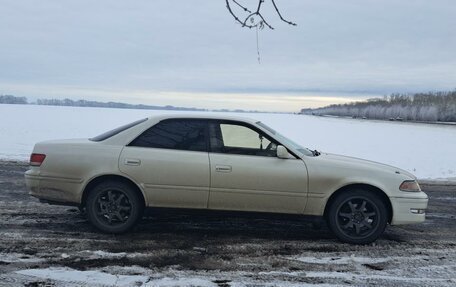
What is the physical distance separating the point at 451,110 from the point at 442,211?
117 metres

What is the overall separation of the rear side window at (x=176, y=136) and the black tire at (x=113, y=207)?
2.05ft

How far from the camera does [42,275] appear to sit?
3.94m

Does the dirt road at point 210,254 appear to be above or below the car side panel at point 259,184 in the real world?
below

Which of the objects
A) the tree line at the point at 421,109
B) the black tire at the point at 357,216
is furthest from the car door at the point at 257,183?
A: the tree line at the point at 421,109

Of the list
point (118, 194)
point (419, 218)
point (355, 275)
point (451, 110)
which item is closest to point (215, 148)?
point (118, 194)

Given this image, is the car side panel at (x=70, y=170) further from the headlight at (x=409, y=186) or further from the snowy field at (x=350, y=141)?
the snowy field at (x=350, y=141)

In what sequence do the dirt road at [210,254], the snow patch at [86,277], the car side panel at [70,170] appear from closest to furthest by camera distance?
the snow patch at [86,277], the dirt road at [210,254], the car side panel at [70,170]

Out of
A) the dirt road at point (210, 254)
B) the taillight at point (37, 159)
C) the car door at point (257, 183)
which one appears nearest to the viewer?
the dirt road at point (210, 254)

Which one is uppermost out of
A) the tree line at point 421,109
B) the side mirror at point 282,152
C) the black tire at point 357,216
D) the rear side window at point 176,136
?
the tree line at point 421,109

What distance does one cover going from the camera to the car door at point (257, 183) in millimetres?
5133

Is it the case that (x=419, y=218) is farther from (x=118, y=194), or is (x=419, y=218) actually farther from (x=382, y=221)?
(x=118, y=194)

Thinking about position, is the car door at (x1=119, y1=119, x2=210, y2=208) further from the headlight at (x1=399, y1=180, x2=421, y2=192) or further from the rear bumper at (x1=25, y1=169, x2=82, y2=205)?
the headlight at (x1=399, y1=180, x2=421, y2=192)

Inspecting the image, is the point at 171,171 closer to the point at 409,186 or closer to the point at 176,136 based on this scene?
the point at 176,136

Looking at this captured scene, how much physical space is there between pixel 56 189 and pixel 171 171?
150cm
